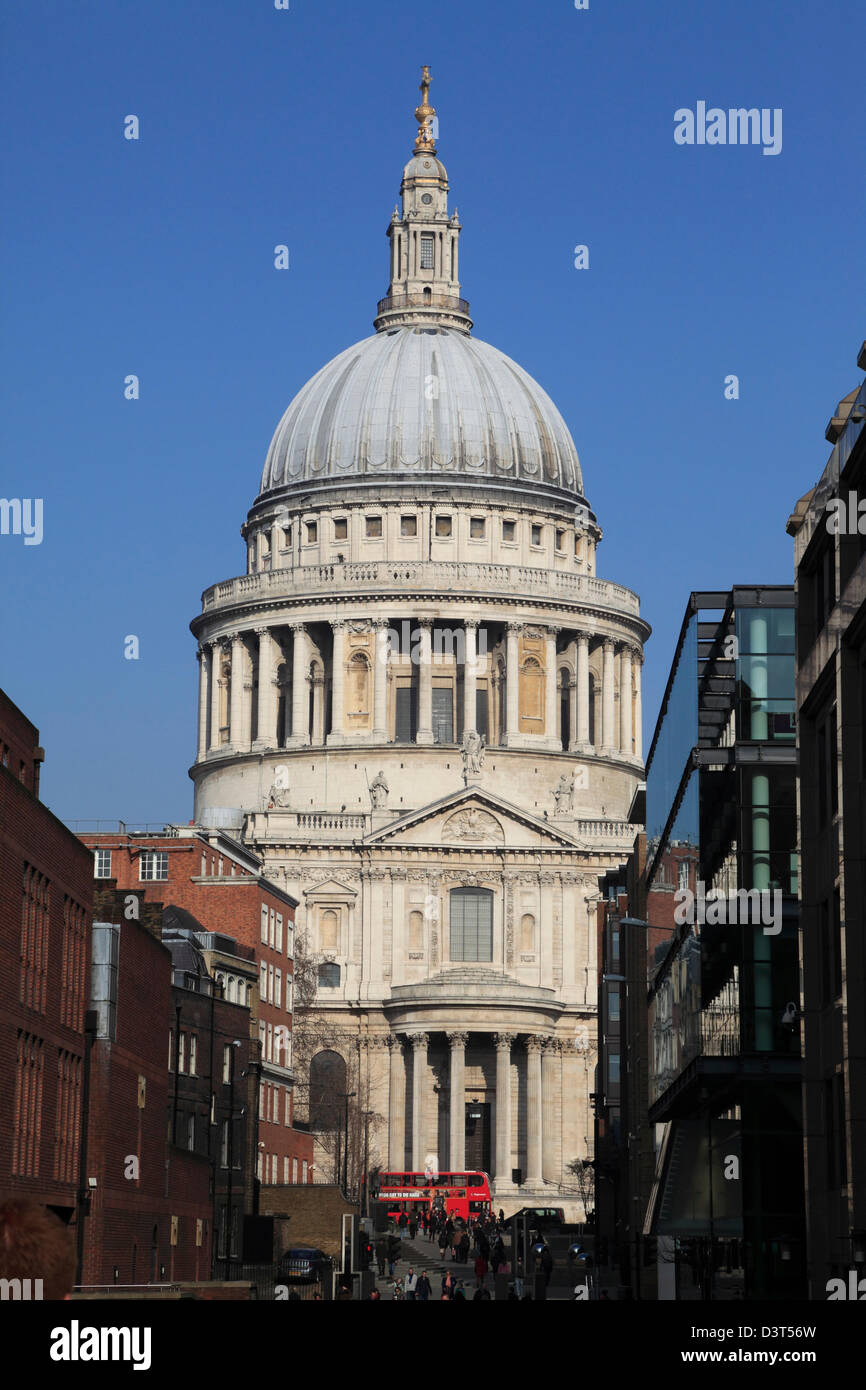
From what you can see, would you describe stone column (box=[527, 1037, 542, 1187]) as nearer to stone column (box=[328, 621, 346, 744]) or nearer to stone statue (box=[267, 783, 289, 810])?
stone statue (box=[267, 783, 289, 810])

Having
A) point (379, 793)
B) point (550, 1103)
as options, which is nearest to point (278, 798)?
point (379, 793)

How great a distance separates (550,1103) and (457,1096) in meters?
5.73

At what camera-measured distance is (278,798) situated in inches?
5522

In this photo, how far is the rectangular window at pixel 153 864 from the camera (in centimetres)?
9825

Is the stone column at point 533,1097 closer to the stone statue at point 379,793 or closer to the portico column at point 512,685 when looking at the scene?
the stone statue at point 379,793

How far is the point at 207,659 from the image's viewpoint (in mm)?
159625

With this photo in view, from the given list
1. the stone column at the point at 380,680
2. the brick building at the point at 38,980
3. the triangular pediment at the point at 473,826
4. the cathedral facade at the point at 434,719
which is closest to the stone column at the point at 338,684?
the cathedral facade at the point at 434,719

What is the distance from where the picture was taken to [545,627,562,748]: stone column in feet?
490

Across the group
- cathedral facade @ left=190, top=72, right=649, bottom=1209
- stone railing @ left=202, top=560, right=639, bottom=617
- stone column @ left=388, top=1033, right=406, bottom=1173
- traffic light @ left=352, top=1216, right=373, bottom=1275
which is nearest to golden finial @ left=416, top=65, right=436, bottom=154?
cathedral facade @ left=190, top=72, right=649, bottom=1209

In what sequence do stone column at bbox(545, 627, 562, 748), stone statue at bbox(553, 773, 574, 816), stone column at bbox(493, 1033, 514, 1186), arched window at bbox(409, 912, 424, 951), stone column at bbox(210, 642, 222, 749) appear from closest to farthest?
stone column at bbox(493, 1033, 514, 1186)
arched window at bbox(409, 912, 424, 951)
stone statue at bbox(553, 773, 574, 816)
stone column at bbox(545, 627, 562, 748)
stone column at bbox(210, 642, 222, 749)

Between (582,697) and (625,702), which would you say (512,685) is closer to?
(582,697)

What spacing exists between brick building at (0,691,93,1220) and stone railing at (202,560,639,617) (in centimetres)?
9942

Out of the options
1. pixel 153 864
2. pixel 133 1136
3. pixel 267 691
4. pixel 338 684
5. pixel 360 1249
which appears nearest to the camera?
pixel 133 1136
